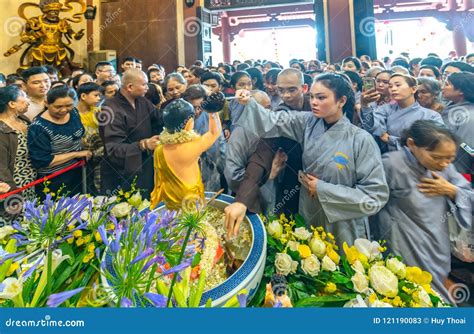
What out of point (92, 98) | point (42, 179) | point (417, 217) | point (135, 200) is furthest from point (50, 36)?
point (417, 217)

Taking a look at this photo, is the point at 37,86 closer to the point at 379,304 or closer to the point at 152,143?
the point at 152,143

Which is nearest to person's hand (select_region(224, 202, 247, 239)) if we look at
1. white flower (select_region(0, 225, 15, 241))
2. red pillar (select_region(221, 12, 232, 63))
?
white flower (select_region(0, 225, 15, 241))

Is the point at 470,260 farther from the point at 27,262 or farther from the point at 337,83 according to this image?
the point at 27,262

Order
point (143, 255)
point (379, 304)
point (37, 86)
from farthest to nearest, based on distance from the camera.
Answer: point (37, 86) < point (379, 304) < point (143, 255)

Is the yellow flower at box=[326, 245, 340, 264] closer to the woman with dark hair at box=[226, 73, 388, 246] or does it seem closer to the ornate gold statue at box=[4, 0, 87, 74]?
the woman with dark hair at box=[226, 73, 388, 246]

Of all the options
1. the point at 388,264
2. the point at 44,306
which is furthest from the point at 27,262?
the point at 388,264

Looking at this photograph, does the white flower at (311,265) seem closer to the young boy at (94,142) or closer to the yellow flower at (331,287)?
the yellow flower at (331,287)

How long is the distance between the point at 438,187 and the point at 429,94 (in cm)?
39

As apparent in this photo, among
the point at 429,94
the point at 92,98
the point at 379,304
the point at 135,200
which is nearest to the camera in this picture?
the point at 379,304

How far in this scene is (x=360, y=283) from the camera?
0.69 metres

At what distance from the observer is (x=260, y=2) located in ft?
13.8

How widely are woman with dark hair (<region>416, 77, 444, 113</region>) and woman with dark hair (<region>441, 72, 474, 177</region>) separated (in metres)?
0.02

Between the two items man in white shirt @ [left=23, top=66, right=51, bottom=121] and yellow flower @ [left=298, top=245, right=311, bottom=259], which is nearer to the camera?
yellow flower @ [left=298, top=245, right=311, bottom=259]

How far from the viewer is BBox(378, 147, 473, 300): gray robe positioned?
0.77 m
